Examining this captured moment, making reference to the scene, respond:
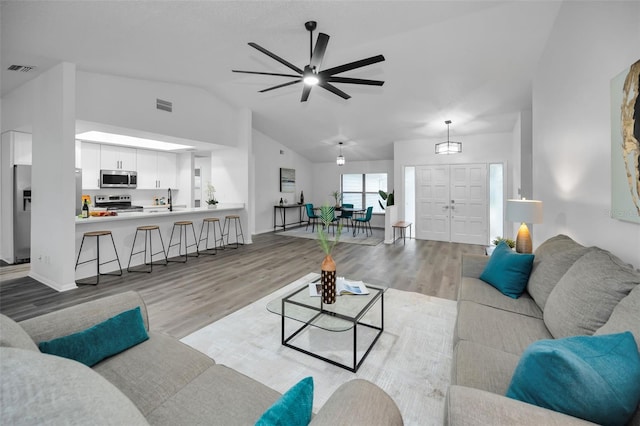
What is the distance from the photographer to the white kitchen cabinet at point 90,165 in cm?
584

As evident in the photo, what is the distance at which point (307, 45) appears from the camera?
3.92 metres

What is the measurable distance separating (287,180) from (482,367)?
28.5 feet

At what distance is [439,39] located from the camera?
3.82 m

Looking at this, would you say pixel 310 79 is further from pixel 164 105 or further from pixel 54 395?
pixel 164 105

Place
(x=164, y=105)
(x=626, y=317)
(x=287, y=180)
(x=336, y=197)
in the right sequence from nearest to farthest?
(x=626, y=317), (x=164, y=105), (x=287, y=180), (x=336, y=197)

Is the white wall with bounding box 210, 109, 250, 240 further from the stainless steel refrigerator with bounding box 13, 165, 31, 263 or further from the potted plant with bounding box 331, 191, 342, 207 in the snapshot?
the potted plant with bounding box 331, 191, 342, 207

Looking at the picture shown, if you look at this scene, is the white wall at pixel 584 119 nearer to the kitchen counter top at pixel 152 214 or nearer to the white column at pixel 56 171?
the white column at pixel 56 171

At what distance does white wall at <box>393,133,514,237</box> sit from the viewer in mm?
6684

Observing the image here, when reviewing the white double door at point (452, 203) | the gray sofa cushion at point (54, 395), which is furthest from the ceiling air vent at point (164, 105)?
the white double door at point (452, 203)

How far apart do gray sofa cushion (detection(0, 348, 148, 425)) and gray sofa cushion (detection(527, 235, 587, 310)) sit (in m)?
2.43

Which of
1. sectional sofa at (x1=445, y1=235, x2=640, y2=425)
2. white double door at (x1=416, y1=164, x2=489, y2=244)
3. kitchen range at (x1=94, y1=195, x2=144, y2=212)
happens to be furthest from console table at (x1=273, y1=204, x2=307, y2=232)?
sectional sofa at (x1=445, y1=235, x2=640, y2=425)

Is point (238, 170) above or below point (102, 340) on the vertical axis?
above

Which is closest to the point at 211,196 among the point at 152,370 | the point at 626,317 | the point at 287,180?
the point at 287,180

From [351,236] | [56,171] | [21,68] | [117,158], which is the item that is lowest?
[351,236]
